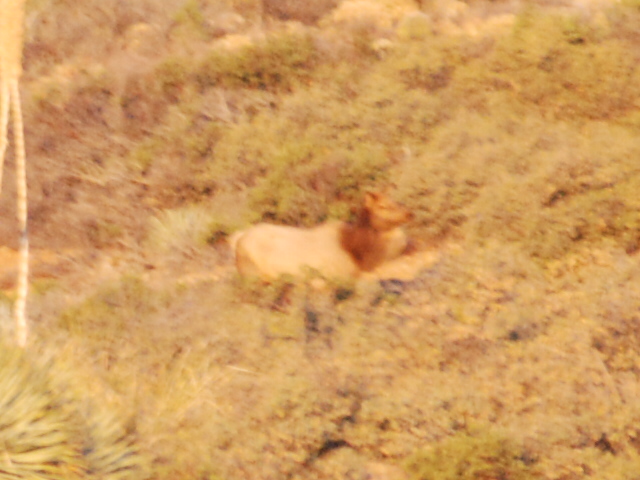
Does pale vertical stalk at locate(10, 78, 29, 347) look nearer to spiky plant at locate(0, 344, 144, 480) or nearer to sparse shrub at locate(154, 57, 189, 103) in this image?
spiky plant at locate(0, 344, 144, 480)

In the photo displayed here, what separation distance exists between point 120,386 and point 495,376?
2460 millimetres

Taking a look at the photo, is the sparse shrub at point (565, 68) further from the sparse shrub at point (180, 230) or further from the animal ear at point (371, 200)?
the sparse shrub at point (180, 230)

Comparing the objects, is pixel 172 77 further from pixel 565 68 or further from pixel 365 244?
pixel 565 68

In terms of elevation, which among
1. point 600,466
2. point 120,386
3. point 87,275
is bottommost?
point 87,275

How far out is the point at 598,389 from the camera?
449 centimetres

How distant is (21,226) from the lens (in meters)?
8.06

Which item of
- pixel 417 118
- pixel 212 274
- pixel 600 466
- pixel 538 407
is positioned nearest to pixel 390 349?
pixel 538 407

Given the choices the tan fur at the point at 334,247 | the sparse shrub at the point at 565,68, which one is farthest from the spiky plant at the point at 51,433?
the sparse shrub at the point at 565,68

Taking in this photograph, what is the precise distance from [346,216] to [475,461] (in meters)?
3.49

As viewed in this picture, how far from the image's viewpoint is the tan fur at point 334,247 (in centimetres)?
634

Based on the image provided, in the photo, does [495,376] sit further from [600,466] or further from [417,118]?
[417,118]

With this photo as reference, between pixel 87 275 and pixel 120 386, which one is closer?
pixel 120 386

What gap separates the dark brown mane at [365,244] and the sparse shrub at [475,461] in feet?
7.78

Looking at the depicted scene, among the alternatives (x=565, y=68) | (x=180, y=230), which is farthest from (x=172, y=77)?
(x=565, y=68)
